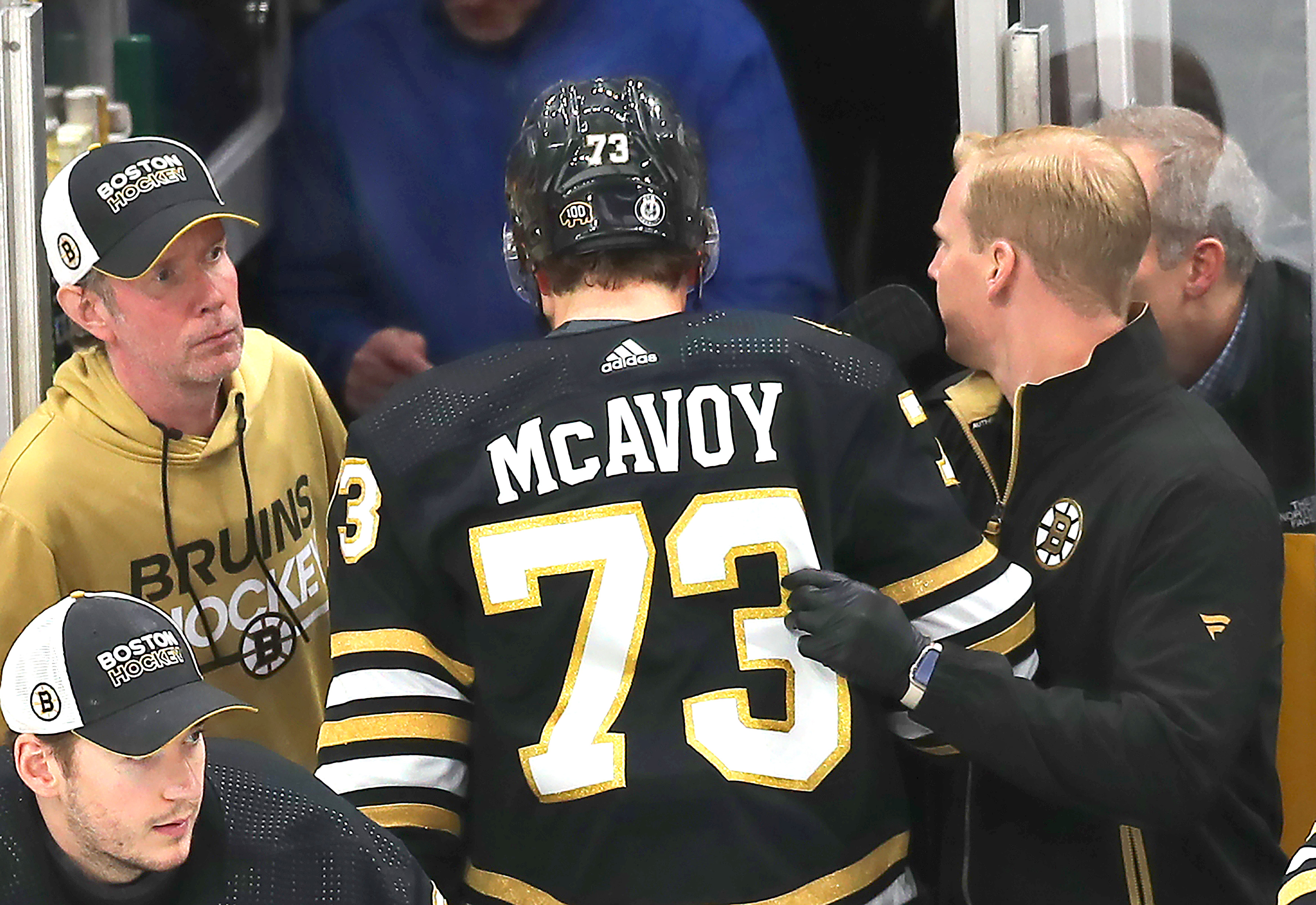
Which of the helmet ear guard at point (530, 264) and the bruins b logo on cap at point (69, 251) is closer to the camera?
the helmet ear guard at point (530, 264)

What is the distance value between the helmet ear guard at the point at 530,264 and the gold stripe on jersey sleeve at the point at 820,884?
0.58 metres

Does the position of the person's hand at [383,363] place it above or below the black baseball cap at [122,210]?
below

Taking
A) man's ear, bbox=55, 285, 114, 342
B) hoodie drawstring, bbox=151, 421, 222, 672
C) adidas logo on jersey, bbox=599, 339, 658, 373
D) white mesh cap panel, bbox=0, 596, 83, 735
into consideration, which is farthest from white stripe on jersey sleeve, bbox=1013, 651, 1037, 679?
man's ear, bbox=55, 285, 114, 342

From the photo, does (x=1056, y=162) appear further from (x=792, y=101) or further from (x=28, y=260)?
(x=28, y=260)

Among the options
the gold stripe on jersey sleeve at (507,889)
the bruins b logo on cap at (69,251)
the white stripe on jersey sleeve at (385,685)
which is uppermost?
the bruins b logo on cap at (69,251)

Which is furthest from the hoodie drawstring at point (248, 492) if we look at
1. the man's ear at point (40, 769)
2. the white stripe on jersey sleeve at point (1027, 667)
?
the white stripe on jersey sleeve at point (1027, 667)

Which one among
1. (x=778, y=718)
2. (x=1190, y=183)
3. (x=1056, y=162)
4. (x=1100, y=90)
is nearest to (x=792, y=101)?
(x=1100, y=90)

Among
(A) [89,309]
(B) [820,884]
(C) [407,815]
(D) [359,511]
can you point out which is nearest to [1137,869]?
(B) [820,884]

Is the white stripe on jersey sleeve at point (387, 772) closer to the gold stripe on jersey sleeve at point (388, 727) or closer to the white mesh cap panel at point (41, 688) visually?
the gold stripe on jersey sleeve at point (388, 727)

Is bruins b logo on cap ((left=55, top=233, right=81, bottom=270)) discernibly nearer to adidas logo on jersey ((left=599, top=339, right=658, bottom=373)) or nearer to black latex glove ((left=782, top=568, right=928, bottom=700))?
adidas logo on jersey ((left=599, top=339, right=658, bottom=373))

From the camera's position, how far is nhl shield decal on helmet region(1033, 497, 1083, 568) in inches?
70.8

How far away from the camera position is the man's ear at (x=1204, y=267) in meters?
2.23

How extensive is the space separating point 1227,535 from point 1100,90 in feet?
3.09

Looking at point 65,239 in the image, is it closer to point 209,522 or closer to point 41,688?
point 209,522
